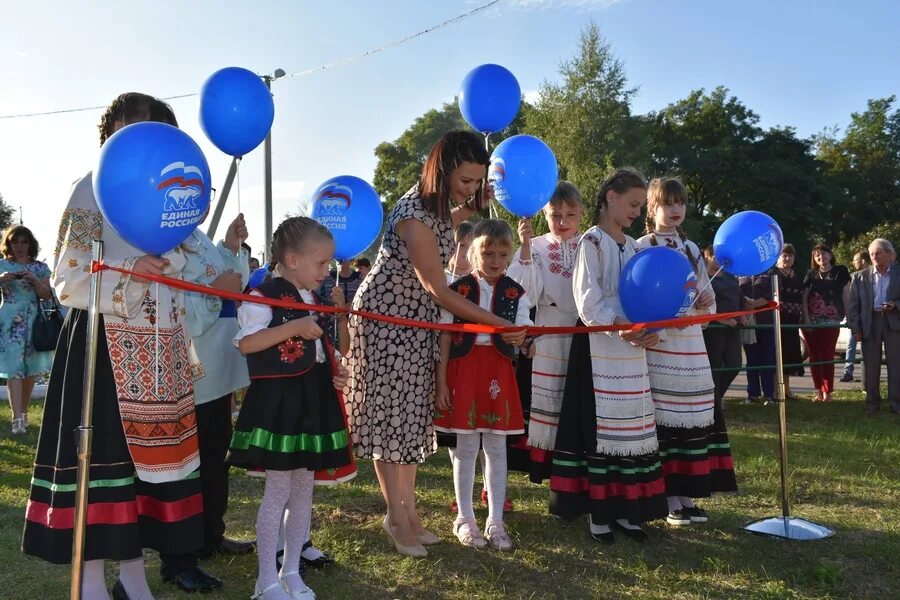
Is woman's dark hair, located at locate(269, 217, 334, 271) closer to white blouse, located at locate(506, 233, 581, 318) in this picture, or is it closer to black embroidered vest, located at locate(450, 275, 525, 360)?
black embroidered vest, located at locate(450, 275, 525, 360)

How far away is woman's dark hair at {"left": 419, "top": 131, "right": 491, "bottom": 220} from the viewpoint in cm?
365

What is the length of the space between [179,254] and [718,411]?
326 cm

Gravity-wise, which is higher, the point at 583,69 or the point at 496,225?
the point at 583,69

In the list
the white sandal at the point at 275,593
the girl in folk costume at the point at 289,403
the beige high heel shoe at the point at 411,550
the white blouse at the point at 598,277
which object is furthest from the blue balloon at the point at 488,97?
the white sandal at the point at 275,593

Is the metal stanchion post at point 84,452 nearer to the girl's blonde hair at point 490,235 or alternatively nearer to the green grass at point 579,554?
the green grass at point 579,554

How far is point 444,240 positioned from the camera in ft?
12.3

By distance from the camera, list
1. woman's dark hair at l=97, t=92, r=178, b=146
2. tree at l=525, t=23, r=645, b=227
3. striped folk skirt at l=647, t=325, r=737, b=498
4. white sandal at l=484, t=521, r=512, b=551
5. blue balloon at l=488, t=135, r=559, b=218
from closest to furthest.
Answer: woman's dark hair at l=97, t=92, r=178, b=146, white sandal at l=484, t=521, r=512, b=551, striped folk skirt at l=647, t=325, r=737, b=498, blue balloon at l=488, t=135, r=559, b=218, tree at l=525, t=23, r=645, b=227

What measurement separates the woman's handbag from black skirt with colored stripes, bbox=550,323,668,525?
5.42 meters

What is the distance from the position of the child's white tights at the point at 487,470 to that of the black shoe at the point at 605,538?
0.53 m

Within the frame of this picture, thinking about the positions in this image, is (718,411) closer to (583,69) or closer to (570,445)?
(570,445)

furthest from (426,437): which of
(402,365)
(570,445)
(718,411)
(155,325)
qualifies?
(718,411)

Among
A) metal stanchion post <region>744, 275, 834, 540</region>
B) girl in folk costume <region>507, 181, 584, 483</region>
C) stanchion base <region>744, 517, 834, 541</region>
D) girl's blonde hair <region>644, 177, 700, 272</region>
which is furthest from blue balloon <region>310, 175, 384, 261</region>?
stanchion base <region>744, 517, 834, 541</region>

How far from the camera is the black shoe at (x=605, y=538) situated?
397 cm

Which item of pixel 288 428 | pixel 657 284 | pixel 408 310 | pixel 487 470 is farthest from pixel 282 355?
pixel 657 284
